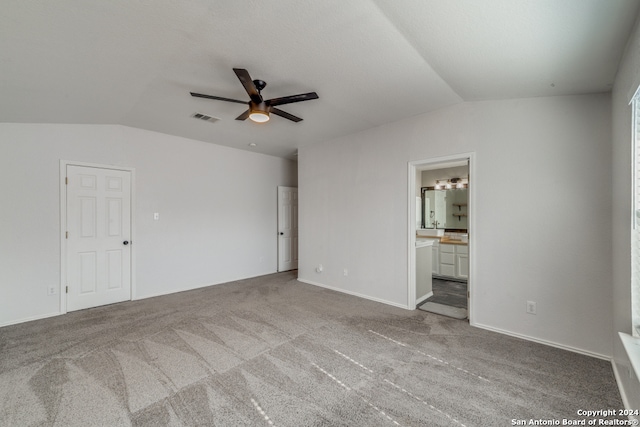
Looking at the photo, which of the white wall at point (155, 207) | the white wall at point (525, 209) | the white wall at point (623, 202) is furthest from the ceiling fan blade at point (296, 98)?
the white wall at point (155, 207)

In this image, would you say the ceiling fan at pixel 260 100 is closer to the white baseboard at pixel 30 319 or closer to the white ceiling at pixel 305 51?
the white ceiling at pixel 305 51

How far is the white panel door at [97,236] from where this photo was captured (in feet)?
12.0

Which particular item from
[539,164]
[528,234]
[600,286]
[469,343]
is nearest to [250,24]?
[539,164]

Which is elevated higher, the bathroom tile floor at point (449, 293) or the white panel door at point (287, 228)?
the white panel door at point (287, 228)

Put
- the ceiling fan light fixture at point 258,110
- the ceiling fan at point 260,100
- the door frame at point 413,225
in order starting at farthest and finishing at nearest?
the door frame at point 413,225 → the ceiling fan light fixture at point 258,110 → the ceiling fan at point 260,100

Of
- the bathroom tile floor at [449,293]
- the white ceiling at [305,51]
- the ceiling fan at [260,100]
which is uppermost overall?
the white ceiling at [305,51]

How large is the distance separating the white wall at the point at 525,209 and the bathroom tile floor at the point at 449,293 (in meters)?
0.78

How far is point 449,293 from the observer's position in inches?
176

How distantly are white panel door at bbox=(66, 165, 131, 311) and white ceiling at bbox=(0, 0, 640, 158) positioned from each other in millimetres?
→ 960

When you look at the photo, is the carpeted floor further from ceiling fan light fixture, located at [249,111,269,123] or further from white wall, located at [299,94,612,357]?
ceiling fan light fixture, located at [249,111,269,123]

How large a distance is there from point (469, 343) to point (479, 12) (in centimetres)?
284

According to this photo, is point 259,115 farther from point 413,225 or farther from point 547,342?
point 547,342

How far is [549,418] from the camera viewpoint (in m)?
1.73

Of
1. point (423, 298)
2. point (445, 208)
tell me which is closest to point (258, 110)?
point (423, 298)
